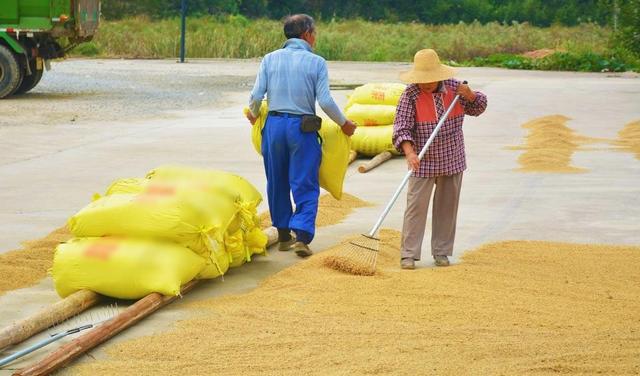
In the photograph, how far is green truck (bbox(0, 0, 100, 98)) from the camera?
950 inches

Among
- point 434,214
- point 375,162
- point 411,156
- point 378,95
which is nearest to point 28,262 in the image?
point 411,156

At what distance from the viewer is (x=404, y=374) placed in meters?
6.05

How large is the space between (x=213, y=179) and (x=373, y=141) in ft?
23.7

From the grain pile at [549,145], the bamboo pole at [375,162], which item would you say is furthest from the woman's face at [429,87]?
the grain pile at [549,145]

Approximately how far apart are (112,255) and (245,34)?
42.4 meters

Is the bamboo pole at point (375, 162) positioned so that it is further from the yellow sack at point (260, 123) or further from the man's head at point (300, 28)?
the man's head at point (300, 28)

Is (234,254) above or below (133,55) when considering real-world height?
above

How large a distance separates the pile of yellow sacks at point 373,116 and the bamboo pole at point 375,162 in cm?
13

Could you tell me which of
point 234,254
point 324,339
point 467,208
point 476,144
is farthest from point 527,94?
point 324,339

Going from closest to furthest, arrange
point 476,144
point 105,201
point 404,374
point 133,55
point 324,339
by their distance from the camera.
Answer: point 404,374, point 324,339, point 105,201, point 476,144, point 133,55

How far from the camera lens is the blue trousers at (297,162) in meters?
9.23

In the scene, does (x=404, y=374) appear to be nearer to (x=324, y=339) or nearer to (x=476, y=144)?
(x=324, y=339)

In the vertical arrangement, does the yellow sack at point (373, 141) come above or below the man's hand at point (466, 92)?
below

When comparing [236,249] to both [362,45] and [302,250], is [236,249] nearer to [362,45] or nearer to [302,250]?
[302,250]
